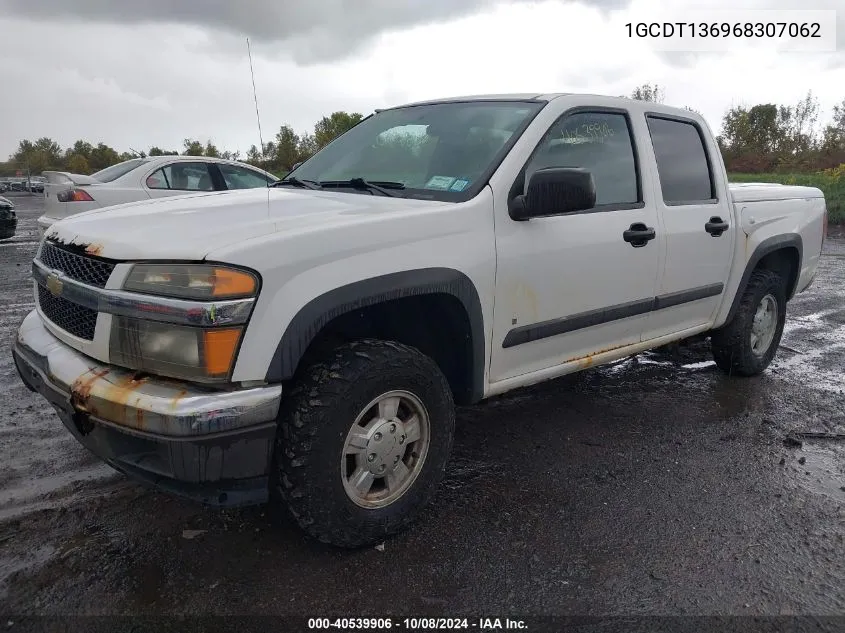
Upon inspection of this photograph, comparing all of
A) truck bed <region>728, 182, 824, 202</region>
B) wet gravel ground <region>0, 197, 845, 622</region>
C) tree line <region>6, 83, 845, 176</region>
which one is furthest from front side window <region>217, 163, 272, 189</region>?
tree line <region>6, 83, 845, 176</region>

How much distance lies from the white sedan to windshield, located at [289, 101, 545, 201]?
4547 millimetres

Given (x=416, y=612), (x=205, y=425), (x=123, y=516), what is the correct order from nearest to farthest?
(x=205, y=425) < (x=416, y=612) < (x=123, y=516)

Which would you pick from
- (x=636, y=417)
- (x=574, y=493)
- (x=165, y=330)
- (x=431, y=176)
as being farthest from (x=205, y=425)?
(x=636, y=417)

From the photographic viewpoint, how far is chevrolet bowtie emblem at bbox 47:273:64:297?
2.48 m

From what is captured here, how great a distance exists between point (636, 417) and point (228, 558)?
2.62m

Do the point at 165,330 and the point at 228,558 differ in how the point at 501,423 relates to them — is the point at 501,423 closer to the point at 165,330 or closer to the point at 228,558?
the point at 228,558

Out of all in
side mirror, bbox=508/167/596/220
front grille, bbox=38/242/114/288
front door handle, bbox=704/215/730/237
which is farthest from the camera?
front door handle, bbox=704/215/730/237

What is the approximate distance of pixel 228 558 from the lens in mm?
2484

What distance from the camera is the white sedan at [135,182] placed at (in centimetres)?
796

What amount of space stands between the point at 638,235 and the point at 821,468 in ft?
5.02

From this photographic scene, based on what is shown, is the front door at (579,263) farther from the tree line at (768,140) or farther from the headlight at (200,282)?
the tree line at (768,140)

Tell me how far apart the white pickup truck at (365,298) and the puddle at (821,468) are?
99 centimetres

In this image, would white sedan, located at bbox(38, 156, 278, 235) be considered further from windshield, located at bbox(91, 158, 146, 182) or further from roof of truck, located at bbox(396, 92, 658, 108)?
roof of truck, located at bbox(396, 92, 658, 108)

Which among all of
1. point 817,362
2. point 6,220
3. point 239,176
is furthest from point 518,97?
point 6,220
